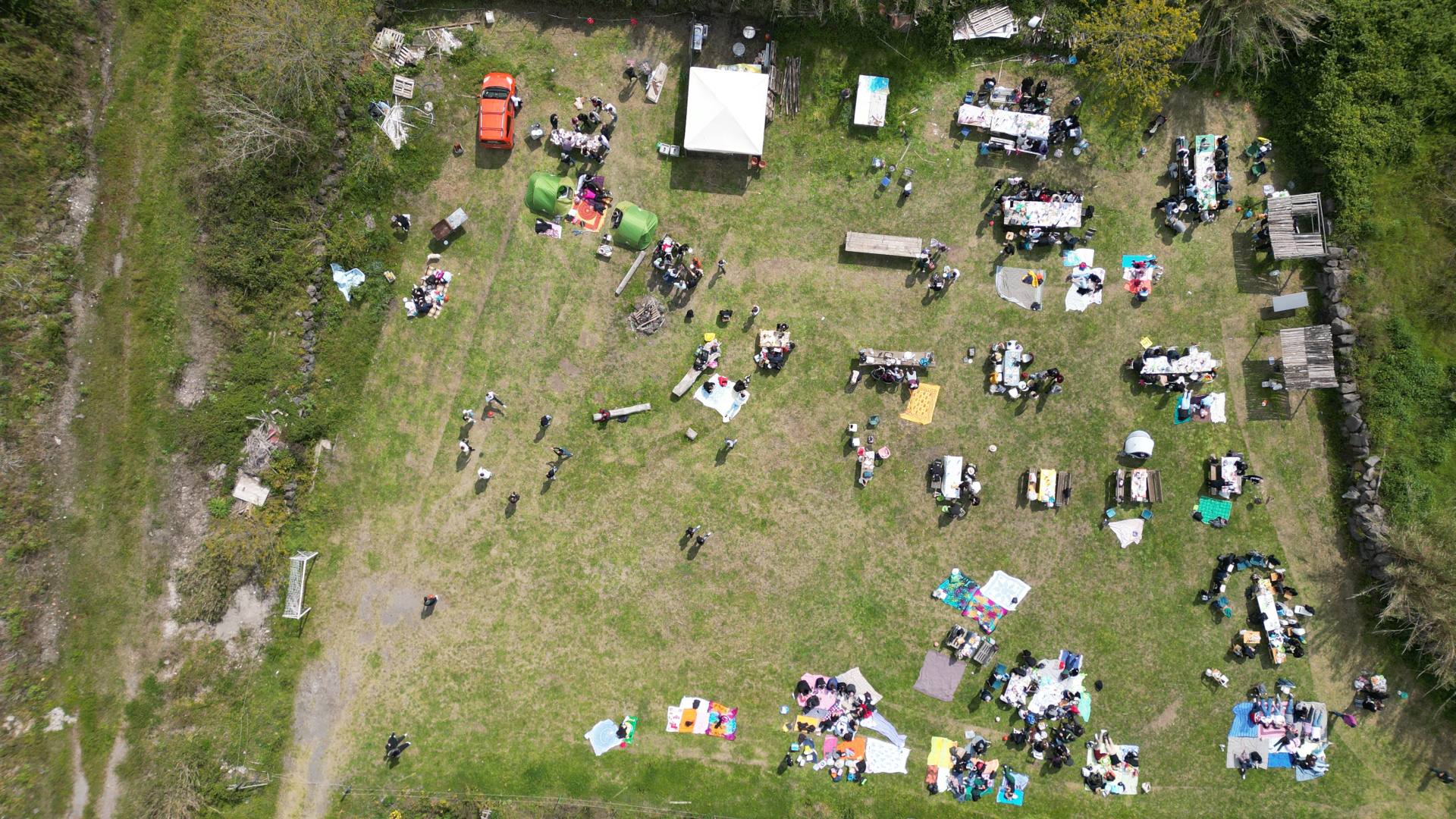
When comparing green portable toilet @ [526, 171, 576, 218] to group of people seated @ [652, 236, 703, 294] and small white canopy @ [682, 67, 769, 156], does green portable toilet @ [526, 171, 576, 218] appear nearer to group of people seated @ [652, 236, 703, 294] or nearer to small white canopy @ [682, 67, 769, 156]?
group of people seated @ [652, 236, 703, 294]

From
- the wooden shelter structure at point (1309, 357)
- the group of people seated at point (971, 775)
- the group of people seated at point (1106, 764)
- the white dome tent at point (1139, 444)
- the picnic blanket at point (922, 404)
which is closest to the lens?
the wooden shelter structure at point (1309, 357)

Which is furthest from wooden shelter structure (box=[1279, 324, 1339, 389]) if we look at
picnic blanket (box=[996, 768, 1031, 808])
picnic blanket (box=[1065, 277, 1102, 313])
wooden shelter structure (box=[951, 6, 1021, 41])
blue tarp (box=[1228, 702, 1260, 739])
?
picnic blanket (box=[996, 768, 1031, 808])

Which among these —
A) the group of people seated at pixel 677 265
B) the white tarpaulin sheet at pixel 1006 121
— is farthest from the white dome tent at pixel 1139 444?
the group of people seated at pixel 677 265

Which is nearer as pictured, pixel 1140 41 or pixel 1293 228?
pixel 1140 41

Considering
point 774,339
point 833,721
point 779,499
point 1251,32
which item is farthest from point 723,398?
point 1251,32

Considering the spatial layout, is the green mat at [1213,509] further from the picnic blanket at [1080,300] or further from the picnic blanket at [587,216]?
the picnic blanket at [587,216]

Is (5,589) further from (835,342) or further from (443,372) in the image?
(835,342)

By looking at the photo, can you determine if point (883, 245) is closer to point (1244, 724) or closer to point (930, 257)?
point (930, 257)
